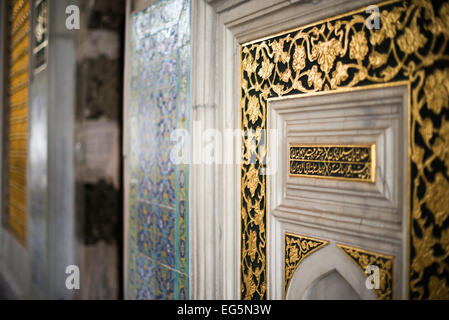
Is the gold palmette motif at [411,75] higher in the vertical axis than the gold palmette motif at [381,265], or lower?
higher

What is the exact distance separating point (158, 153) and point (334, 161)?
0.86 m

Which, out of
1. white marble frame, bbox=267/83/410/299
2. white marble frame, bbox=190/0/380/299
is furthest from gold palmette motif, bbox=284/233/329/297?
white marble frame, bbox=190/0/380/299

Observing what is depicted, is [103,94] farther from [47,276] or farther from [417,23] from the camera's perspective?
[417,23]

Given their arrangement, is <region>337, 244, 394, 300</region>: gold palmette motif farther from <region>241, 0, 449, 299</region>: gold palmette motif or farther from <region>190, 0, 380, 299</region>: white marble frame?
<region>190, 0, 380, 299</region>: white marble frame

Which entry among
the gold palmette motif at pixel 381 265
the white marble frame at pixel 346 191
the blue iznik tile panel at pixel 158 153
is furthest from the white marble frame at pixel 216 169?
the gold palmette motif at pixel 381 265

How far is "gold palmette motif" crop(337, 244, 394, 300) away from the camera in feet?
3.10

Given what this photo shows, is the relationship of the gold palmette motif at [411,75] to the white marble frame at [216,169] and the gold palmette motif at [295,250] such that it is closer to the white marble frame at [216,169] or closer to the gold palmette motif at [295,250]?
the white marble frame at [216,169]

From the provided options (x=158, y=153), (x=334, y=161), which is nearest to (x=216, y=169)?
(x=158, y=153)

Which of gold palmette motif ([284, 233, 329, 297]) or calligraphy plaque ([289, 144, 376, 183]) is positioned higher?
calligraphy plaque ([289, 144, 376, 183])

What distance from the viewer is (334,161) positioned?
1062mm

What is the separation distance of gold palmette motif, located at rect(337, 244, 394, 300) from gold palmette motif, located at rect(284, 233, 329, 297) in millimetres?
128

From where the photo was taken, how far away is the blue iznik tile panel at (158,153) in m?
1.57

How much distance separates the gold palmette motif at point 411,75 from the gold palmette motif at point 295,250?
0.96 feet

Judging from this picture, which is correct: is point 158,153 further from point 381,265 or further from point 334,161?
point 381,265
